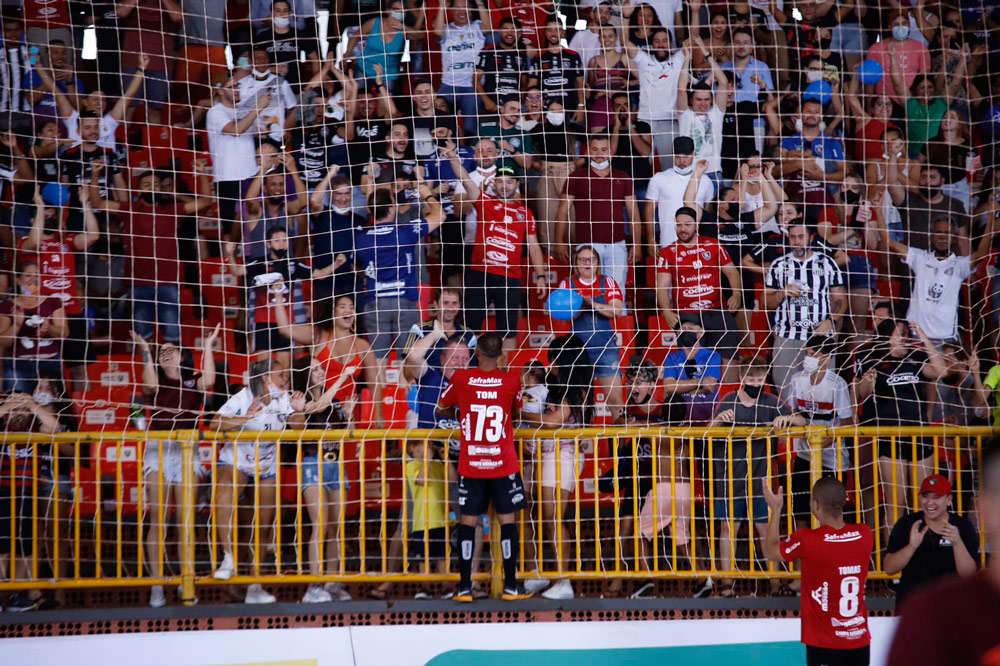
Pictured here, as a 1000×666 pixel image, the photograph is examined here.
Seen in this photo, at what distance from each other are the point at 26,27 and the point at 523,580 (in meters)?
6.16

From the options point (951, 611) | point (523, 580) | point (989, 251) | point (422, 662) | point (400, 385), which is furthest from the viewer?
point (989, 251)

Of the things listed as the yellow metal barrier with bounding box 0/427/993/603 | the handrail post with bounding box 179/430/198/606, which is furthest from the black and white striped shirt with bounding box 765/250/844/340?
the handrail post with bounding box 179/430/198/606

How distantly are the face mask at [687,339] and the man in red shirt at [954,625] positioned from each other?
19.1ft

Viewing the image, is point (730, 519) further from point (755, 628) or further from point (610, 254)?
point (610, 254)

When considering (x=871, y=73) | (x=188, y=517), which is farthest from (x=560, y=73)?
(x=188, y=517)

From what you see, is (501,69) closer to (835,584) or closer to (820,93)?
(820,93)

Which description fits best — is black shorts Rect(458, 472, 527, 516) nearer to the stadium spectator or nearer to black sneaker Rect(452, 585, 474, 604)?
black sneaker Rect(452, 585, 474, 604)

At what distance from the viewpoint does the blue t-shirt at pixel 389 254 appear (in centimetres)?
807

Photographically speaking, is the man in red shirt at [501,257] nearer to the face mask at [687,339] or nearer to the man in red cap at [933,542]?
the face mask at [687,339]

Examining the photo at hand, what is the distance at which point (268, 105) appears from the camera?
8438 mm

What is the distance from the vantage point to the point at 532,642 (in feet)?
20.5

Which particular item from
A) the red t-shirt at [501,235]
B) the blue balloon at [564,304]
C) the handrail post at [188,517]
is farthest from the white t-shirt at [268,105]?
the handrail post at [188,517]

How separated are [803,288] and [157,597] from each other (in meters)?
5.41

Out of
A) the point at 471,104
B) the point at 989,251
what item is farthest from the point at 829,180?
the point at 471,104
